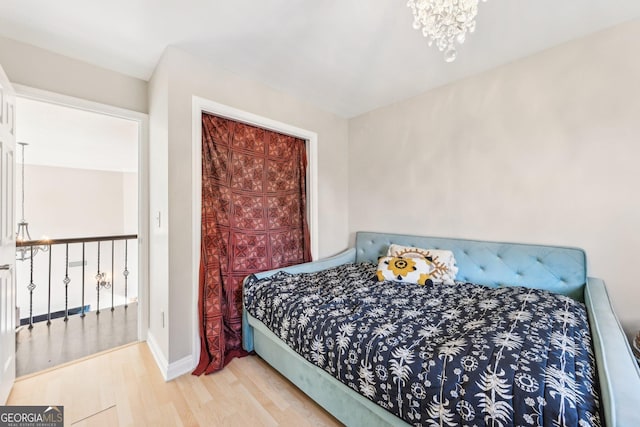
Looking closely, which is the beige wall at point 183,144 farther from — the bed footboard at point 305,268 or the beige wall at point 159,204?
the bed footboard at point 305,268

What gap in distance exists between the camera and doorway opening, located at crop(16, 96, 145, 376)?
2363 millimetres

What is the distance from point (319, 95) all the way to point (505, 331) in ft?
8.04

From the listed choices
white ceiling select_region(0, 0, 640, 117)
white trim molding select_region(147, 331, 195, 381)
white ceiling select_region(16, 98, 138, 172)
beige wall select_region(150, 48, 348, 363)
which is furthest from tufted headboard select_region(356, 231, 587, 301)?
white ceiling select_region(16, 98, 138, 172)

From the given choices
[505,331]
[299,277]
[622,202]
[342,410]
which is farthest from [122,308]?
[622,202]

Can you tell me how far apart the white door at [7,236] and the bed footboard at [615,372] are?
276 cm

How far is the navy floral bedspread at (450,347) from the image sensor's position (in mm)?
820

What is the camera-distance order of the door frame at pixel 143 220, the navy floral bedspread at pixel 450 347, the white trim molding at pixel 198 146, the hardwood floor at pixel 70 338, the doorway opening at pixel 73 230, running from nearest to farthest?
1. the navy floral bedspread at pixel 450 347
2. the white trim molding at pixel 198 146
3. the hardwood floor at pixel 70 338
4. the door frame at pixel 143 220
5. the doorway opening at pixel 73 230

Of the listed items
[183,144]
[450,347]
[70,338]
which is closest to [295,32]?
[183,144]

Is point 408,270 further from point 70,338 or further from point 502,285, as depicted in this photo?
point 70,338

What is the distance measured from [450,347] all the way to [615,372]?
0.48 meters

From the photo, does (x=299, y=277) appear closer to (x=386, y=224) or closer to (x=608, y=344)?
(x=386, y=224)

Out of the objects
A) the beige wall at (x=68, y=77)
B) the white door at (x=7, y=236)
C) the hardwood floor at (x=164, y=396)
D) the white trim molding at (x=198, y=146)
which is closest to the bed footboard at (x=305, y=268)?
the hardwood floor at (x=164, y=396)

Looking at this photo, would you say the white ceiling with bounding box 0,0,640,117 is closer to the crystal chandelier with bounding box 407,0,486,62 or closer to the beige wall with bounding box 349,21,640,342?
the beige wall with bounding box 349,21,640,342

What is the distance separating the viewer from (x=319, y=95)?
2598 mm
